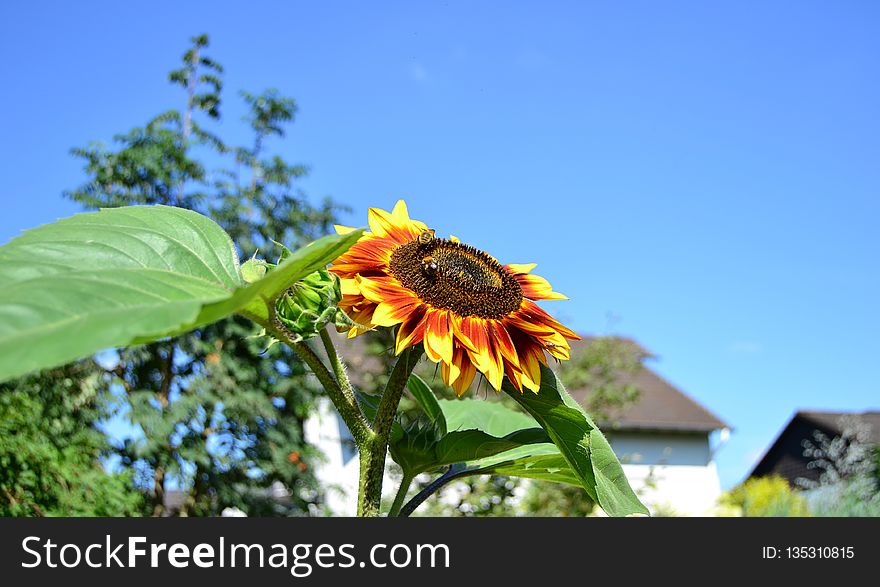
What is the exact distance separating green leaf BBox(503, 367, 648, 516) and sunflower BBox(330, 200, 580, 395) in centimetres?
2

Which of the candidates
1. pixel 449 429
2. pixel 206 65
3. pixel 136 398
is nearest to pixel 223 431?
pixel 136 398

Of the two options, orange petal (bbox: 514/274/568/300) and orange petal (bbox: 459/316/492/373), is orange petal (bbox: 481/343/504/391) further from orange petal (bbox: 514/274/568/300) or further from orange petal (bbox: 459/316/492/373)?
orange petal (bbox: 514/274/568/300)

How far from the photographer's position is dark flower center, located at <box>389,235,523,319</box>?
899mm

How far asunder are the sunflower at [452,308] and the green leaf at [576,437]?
0.06 ft

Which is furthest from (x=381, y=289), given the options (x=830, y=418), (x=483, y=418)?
(x=830, y=418)

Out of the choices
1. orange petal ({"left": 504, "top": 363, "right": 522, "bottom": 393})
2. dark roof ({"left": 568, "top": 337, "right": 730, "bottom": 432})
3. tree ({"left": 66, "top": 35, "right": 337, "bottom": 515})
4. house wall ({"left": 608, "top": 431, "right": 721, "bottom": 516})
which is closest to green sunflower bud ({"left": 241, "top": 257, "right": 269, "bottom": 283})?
orange petal ({"left": 504, "top": 363, "right": 522, "bottom": 393})

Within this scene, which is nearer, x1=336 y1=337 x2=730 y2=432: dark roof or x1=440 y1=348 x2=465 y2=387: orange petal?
x1=440 y1=348 x2=465 y2=387: orange petal

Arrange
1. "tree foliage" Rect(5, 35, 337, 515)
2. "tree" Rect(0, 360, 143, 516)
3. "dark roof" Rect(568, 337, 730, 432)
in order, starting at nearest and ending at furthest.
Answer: "tree" Rect(0, 360, 143, 516) → "tree foliage" Rect(5, 35, 337, 515) → "dark roof" Rect(568, 337, 730, 432)

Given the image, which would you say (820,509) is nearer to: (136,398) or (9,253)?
(136,398)

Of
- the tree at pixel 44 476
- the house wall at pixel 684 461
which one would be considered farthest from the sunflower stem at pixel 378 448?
the house wall at pixel 684 461

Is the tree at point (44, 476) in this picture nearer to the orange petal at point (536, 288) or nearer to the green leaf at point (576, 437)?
the orange petal at point (536, 288)
